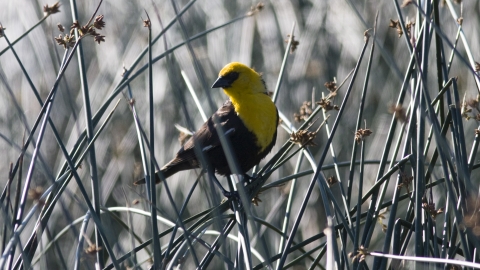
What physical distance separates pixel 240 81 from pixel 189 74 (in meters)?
0.48

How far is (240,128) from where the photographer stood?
2184 mm

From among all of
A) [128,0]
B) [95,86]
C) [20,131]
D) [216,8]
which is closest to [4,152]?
[20,131]

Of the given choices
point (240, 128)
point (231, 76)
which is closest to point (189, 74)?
point (231, 76)

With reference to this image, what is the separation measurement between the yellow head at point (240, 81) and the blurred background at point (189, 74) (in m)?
0.34

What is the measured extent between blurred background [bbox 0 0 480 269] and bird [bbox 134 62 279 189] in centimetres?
36

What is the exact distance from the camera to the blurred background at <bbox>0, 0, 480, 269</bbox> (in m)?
2.69

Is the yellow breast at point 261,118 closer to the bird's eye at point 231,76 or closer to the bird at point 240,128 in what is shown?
the bird at point 240,128

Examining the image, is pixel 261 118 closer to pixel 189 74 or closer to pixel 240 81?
pixel 240 81

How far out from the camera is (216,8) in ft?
9.18

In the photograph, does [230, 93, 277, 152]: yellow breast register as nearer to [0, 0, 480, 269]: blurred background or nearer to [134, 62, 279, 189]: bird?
[134, 62, 279, 189]: bird

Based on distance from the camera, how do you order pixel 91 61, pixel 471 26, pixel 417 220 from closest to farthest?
pixel 417 220, pixel 471 26, pixel 91 61

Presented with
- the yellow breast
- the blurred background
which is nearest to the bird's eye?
the yellow breast

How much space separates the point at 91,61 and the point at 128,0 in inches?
12.6

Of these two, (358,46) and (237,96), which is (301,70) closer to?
(358,46)
